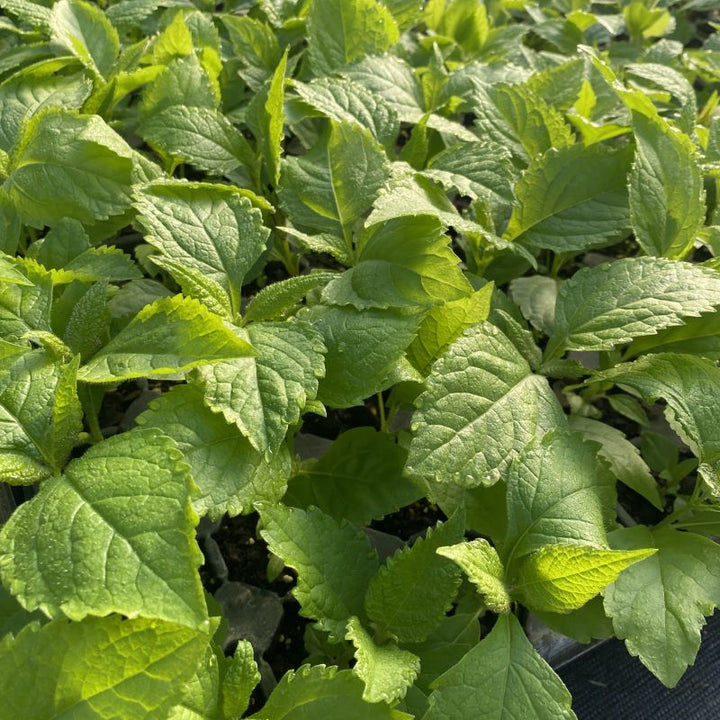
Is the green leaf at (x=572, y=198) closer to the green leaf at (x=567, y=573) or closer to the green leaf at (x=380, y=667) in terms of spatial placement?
the green leaf at (x=567, y=573)

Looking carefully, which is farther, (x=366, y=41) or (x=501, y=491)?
(x=366, y=41)

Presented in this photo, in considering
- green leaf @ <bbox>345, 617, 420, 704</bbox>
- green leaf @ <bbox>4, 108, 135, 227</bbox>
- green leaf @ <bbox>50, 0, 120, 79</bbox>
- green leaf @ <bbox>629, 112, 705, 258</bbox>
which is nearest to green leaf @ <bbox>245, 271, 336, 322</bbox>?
green leaf @ <bbox>4, 108, 135, 227</bbox>

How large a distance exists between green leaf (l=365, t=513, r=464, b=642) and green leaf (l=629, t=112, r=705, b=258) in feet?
1.66

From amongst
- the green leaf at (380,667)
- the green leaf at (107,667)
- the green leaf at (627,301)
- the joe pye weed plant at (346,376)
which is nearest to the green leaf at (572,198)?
the joe pye weed plant at (346,376)

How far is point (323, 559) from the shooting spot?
2.48 feet

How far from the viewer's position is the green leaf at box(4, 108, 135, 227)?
950mm

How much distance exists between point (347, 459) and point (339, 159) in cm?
40

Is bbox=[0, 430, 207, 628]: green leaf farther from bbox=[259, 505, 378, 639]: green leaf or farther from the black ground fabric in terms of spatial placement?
the black ground fabric

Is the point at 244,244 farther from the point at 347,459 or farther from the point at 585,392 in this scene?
the point at 585,392

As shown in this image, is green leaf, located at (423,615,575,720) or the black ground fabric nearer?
green leaf, located at (423,615,575,720)

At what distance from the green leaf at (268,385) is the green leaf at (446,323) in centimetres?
19

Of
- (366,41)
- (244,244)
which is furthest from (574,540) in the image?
(366,41)

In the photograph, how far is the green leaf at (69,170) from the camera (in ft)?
3.12

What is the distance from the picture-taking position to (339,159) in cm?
99
